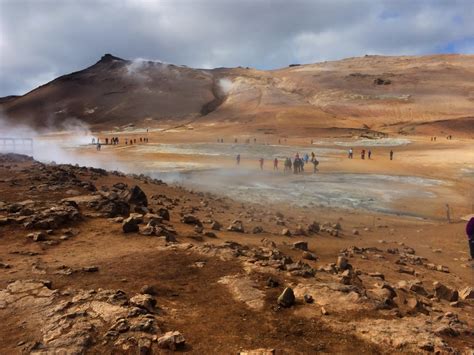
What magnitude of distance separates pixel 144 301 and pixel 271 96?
10458 cm

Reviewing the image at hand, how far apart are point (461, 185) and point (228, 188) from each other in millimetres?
16014

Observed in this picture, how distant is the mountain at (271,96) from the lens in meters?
89.4

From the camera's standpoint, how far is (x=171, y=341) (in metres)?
4.92

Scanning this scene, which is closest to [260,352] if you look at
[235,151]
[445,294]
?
[445,294]

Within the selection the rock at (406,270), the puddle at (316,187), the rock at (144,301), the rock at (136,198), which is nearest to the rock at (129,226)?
the rock at (136,198)

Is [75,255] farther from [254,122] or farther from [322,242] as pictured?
[254,122]

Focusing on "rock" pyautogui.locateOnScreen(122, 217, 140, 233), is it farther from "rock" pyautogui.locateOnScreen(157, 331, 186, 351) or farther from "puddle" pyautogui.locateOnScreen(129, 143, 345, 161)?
"puddle" pyautogui.locateOnScreen(129, 143, 345, 161)

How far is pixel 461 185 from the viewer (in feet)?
94.6

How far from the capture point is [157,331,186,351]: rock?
4.89 meters

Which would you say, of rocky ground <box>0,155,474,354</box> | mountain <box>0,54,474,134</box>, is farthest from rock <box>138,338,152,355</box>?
mountain <box>0,54,474,134</box>

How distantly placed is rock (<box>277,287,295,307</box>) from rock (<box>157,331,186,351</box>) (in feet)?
5.25

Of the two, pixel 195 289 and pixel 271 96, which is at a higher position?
pixel 271 96

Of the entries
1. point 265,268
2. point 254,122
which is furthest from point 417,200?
point 254,122

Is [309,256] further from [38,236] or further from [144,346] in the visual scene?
[38,236]
